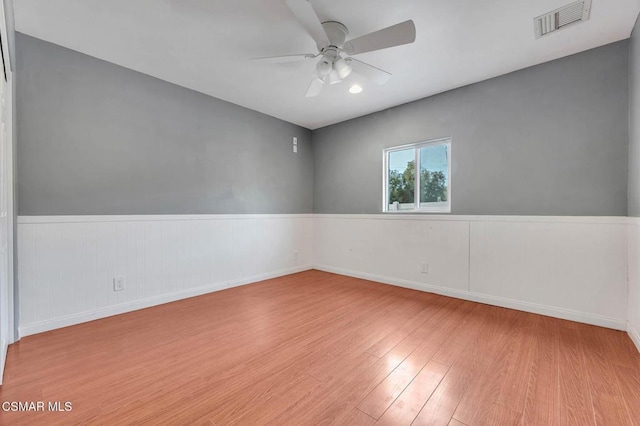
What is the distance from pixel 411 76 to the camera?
2.95 m

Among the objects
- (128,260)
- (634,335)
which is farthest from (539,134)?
(128,260)

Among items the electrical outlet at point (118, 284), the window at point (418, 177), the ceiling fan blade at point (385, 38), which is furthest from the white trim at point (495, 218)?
the electrical outlet at point (118, 284)

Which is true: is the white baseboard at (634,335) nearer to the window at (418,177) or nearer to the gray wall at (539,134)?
the gray wall at (539,134)

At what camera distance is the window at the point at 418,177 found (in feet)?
11.3

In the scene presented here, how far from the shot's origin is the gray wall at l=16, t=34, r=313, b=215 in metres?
2.32

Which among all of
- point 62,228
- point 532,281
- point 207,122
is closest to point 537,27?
point 532,281

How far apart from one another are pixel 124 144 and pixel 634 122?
4590 mm

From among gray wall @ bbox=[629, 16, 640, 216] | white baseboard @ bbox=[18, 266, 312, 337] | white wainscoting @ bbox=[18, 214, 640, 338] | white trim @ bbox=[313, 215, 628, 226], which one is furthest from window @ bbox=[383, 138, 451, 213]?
white baseboard @ bbox=[18, 266, 312, 337]

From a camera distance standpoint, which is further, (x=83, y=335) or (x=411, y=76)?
(x=411, y=76)

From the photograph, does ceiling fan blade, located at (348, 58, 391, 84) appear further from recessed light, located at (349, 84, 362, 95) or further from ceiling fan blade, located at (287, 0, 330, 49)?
recessed light, located at (349, 84, 362, 95)

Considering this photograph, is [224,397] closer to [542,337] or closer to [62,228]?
[62,228]

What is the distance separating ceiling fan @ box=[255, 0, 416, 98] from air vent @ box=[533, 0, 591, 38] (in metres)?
1.11

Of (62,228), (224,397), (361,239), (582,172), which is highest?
(582,172)

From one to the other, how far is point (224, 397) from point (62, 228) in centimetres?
219
